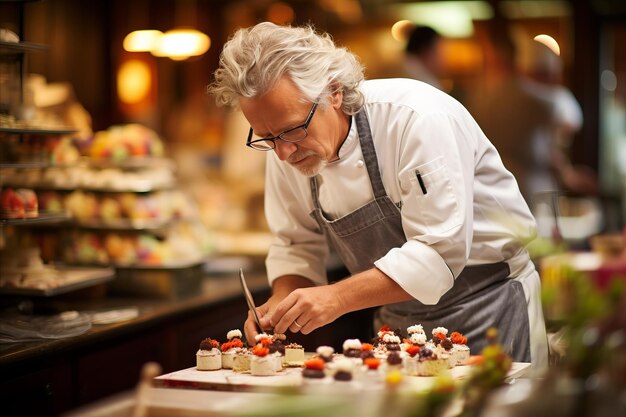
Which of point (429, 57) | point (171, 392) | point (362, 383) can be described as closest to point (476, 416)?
point (362, 383)

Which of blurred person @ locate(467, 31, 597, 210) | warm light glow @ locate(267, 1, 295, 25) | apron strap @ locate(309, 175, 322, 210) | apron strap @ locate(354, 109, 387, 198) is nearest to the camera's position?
apron strap @ locate(354, 109, 387, 198)

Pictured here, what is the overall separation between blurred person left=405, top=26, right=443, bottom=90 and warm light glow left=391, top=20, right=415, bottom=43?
1897 millimetres

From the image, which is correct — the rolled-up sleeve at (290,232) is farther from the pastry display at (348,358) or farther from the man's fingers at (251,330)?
the pastry display at (348,358)

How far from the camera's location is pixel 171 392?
77.7 inches

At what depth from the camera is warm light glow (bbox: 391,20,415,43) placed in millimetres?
7672

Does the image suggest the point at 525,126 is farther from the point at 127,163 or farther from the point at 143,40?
the point at 127,163

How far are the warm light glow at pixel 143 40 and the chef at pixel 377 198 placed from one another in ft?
12.1

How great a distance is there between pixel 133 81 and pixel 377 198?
5.04m

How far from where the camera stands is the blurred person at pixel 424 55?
5.71 m

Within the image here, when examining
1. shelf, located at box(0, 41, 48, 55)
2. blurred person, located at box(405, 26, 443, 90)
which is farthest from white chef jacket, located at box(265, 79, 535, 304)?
blurred person, located at box(405, 26, 443, 90)

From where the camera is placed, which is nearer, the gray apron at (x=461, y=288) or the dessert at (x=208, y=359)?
the dessert at (x=208, y=359)

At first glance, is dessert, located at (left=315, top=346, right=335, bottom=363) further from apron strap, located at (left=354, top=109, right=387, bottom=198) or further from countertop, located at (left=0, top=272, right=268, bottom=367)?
countertop, located at (left=0, top=272, right=268, bottom=367)

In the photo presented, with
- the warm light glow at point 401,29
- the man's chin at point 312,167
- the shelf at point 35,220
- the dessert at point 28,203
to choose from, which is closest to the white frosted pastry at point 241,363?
the man's chin at point 312,167

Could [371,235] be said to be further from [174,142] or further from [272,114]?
[174,142]
